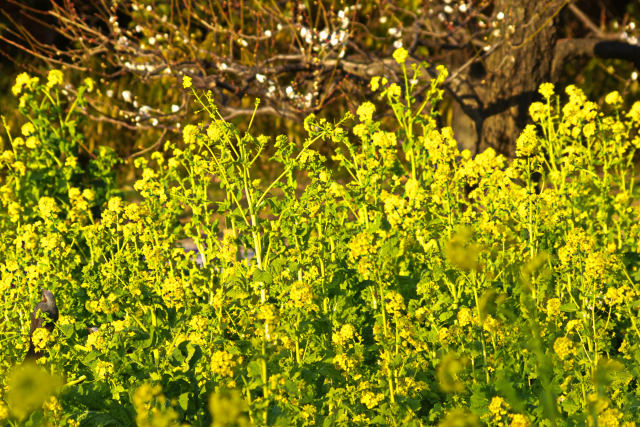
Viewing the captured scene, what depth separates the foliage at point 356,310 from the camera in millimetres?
2787

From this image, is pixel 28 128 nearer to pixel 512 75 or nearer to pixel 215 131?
pixel 215 131

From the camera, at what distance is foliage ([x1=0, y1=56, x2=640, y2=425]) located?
9.14 ft

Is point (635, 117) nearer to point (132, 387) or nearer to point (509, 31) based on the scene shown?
point (509, 31)

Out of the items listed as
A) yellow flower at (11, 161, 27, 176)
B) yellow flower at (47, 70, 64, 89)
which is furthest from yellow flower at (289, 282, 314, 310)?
yellow flower at (47, 70, 64, 89)

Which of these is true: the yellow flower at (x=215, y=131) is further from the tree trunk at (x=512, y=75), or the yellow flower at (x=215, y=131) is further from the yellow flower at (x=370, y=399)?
the tree trunk at (x=512, y=75)

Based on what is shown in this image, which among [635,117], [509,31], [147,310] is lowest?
[147,310]

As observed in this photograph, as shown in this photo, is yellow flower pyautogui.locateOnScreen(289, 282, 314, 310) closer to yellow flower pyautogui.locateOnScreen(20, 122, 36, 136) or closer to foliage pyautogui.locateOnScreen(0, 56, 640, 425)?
foliage pyautogui.locateOnScreen(0, 56, 640, 425)

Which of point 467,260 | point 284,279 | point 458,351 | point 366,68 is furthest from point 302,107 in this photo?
point 467,260

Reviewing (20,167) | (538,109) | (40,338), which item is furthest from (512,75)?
(40,338)

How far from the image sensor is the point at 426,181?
4.45 meters

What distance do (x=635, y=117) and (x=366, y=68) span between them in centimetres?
241

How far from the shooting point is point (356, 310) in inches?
150

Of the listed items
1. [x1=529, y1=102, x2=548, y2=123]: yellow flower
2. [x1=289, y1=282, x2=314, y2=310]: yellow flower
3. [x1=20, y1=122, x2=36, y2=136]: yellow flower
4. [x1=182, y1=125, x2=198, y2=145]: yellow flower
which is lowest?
[x1=289, y1=282, x2=314, y2=310]: yellow flower

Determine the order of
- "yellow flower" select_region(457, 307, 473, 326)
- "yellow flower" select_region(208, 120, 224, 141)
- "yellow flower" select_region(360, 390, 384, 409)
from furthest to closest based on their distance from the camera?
"yellow flower" select_region(208, 120, 224, 141) < "yellow flower" select_region(457, 307, 473, 326) < "yellow flower" select_region(360, 390, 384, 409)
